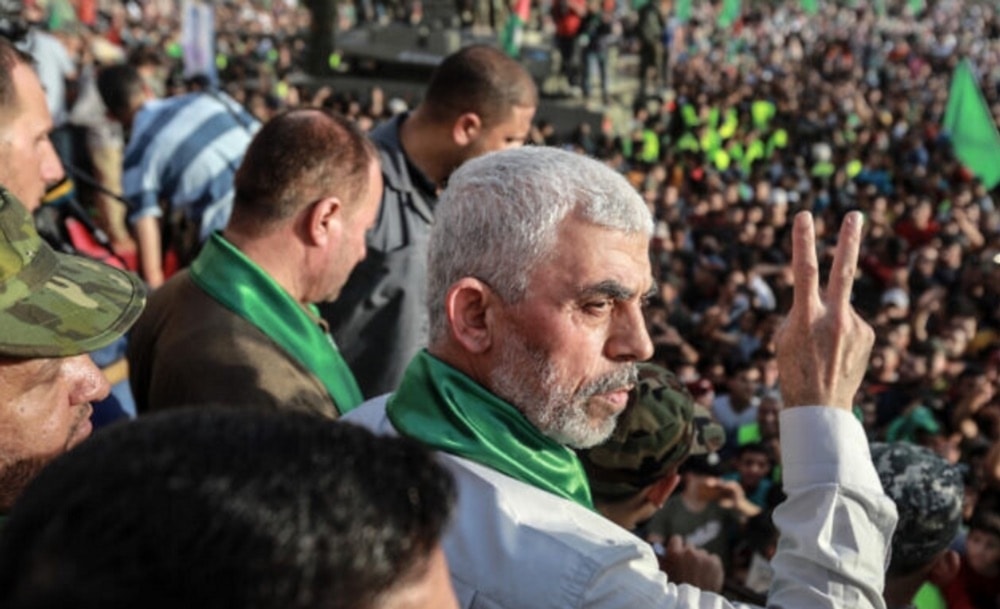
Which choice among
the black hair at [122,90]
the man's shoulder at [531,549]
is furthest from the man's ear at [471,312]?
the black hair at [122,90]

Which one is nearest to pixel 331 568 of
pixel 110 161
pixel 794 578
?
pixel 794 578

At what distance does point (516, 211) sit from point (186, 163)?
3234 mm

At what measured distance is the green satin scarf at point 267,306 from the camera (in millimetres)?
2420

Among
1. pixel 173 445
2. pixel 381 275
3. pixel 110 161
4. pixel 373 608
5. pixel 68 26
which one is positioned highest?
pixel 173 445

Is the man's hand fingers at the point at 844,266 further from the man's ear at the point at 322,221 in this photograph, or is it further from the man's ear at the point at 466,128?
the man's ear at the point at 466,128

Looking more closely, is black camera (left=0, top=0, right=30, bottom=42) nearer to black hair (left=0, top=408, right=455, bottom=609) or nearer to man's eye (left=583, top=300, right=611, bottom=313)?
man's eye (left=583, top=300, right=611, bottom=313)

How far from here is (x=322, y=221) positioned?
2523 millimetres

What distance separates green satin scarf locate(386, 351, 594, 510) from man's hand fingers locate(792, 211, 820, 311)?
15.0 inches

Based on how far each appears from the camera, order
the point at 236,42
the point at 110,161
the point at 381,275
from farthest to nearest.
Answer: the point at 236,42 < the point at 110,161 < the point at 381,275

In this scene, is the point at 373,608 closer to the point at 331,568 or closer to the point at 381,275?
the point at 331,568

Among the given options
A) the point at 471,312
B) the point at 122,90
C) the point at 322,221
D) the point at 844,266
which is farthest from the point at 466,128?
the point at 122,90

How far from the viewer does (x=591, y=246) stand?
1688 millimetres

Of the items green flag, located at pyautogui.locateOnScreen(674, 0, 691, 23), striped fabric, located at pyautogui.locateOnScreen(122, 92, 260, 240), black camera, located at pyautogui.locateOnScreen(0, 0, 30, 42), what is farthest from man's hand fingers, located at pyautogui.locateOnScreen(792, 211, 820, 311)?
green flag, located at pyautogui.locateOnScreen(674, 0, 691, 23)

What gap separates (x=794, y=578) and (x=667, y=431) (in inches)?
27.7
